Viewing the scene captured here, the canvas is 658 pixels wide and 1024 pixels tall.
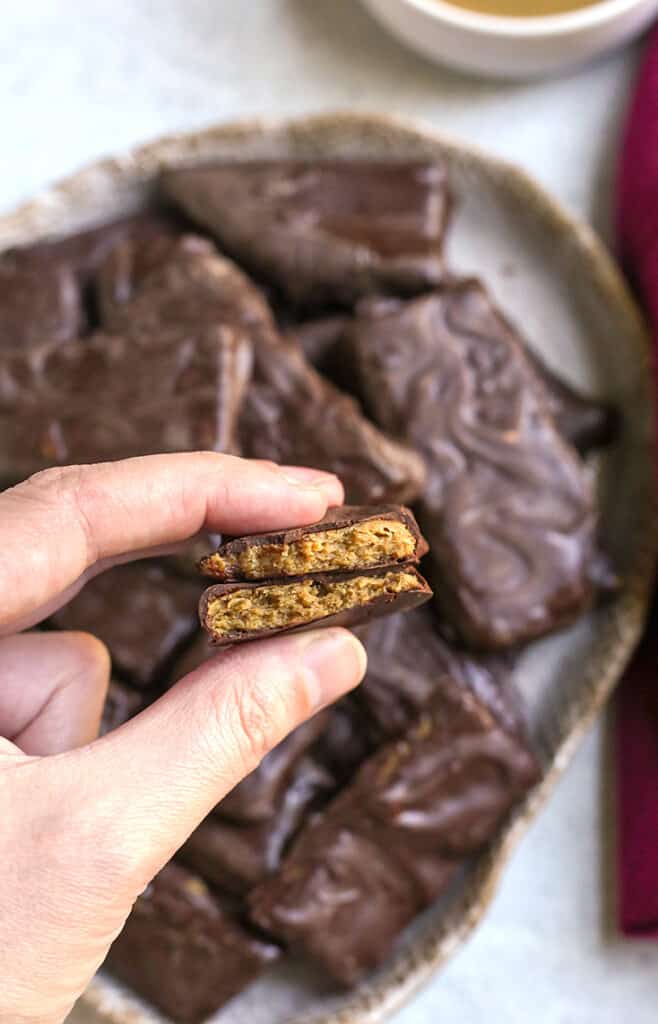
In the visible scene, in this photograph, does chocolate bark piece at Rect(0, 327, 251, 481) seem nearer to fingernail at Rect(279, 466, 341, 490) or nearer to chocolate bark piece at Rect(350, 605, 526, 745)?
fingernail at Rect(279, 466, 341, 490)

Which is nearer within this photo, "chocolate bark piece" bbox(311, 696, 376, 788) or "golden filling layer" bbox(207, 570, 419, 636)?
"golden filling layer" bbox(207, 570, 419, 636)

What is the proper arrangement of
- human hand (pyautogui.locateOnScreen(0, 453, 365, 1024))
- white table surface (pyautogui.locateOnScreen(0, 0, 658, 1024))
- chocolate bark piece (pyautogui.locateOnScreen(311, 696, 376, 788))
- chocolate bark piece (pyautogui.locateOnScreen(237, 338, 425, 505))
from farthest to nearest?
white table surface (pyautogui.locateOnScreen(0, 0, 658, 1024)) → chocolate bark piece (pyautogui.locateOnScreen(311, 696, 376, 788)) → chocolate bark piece (pyautogui.locateOnScreen(237, 338, 425, 505)) → human hand (pyautogui.locateOnScreen(0, 453, 365, 1024))

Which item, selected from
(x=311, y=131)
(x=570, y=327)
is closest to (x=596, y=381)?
(x=570, y=327)

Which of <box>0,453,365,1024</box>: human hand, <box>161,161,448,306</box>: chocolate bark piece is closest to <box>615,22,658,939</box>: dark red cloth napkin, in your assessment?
<box>161,161,448,306</box>: chocolate bark piece

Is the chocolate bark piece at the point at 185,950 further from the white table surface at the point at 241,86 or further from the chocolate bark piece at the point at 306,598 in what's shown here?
the white table surface at the point at 241,86

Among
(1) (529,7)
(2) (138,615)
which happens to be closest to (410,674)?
(2) (138,615)

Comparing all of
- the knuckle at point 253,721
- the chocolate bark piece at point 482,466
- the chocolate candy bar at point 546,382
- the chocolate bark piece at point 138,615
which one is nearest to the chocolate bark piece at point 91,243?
the chocolate candy bar at point 546,382

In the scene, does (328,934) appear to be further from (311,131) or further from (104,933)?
(311,131)
